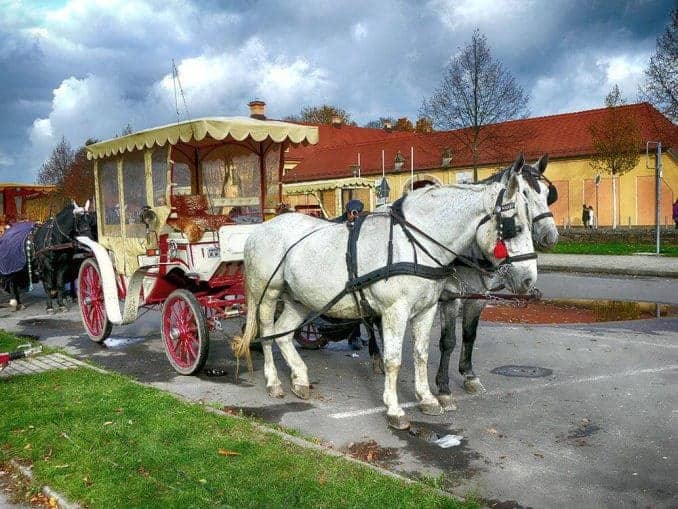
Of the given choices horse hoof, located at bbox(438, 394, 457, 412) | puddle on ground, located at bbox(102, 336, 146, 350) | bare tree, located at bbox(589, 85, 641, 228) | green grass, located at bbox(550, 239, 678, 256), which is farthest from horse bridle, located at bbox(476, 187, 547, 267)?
bare tree, located at bbox(589, 85, 641, 228)

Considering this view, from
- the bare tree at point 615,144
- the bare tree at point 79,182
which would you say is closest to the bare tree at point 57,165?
the bare tree at point 79,182

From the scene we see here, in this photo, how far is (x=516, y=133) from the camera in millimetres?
35625

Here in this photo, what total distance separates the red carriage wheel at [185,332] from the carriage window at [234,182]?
1316 millimetres

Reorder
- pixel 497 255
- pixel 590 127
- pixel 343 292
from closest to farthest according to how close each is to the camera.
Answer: pixel 497 255 < pixel 343 292 < pixel 590 127

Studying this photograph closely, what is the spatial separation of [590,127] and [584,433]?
31.7m

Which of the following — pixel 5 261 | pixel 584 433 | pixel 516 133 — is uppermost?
pixel 516 133

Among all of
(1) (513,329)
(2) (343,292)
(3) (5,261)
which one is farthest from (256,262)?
(3) (5,261)

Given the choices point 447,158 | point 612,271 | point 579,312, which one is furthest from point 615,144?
point 579,312

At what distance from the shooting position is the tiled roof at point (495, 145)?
35.0 meters

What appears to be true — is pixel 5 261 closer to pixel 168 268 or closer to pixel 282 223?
pixel 168 268

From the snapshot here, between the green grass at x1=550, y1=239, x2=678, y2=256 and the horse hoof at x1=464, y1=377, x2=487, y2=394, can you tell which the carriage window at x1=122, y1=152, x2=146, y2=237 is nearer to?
the horse hoof at x1=464, y1=377, x2=487, y2=394

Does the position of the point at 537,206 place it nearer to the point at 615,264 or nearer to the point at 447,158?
the point at 615,264

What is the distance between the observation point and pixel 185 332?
764 cm

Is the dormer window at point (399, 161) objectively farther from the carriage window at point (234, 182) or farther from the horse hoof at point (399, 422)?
the horse hoof at point (399, 422)
